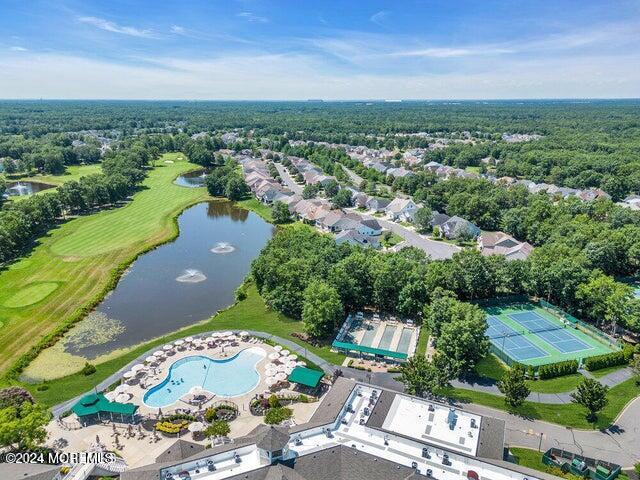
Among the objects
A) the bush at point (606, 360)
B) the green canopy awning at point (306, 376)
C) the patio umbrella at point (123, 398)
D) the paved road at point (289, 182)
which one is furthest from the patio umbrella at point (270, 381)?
the paved road at point (289, 182)

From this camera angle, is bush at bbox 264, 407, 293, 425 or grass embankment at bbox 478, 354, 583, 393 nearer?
bush at bbox 264, 407, 293, 425

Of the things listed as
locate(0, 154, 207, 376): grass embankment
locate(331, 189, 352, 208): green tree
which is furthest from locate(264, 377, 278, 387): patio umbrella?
locate(331, 189, 352, 208): green tree

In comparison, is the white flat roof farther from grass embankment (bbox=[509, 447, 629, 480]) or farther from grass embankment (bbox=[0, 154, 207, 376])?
grass embankment (bbox=[0, 154, 207, 376])

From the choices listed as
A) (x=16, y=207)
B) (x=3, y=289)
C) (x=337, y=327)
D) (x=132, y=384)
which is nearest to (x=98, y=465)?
(x=132, y=384)

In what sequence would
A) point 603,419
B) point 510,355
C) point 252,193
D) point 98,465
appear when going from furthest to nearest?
point 252,193 → point 510,355 → point 603,419 → point 98,465

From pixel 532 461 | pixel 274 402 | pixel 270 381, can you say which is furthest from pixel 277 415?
pixel 532 461

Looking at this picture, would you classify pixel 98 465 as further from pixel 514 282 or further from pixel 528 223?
pixel 528 223

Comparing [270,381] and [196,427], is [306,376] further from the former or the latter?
[196,427]

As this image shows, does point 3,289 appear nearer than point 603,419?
No
